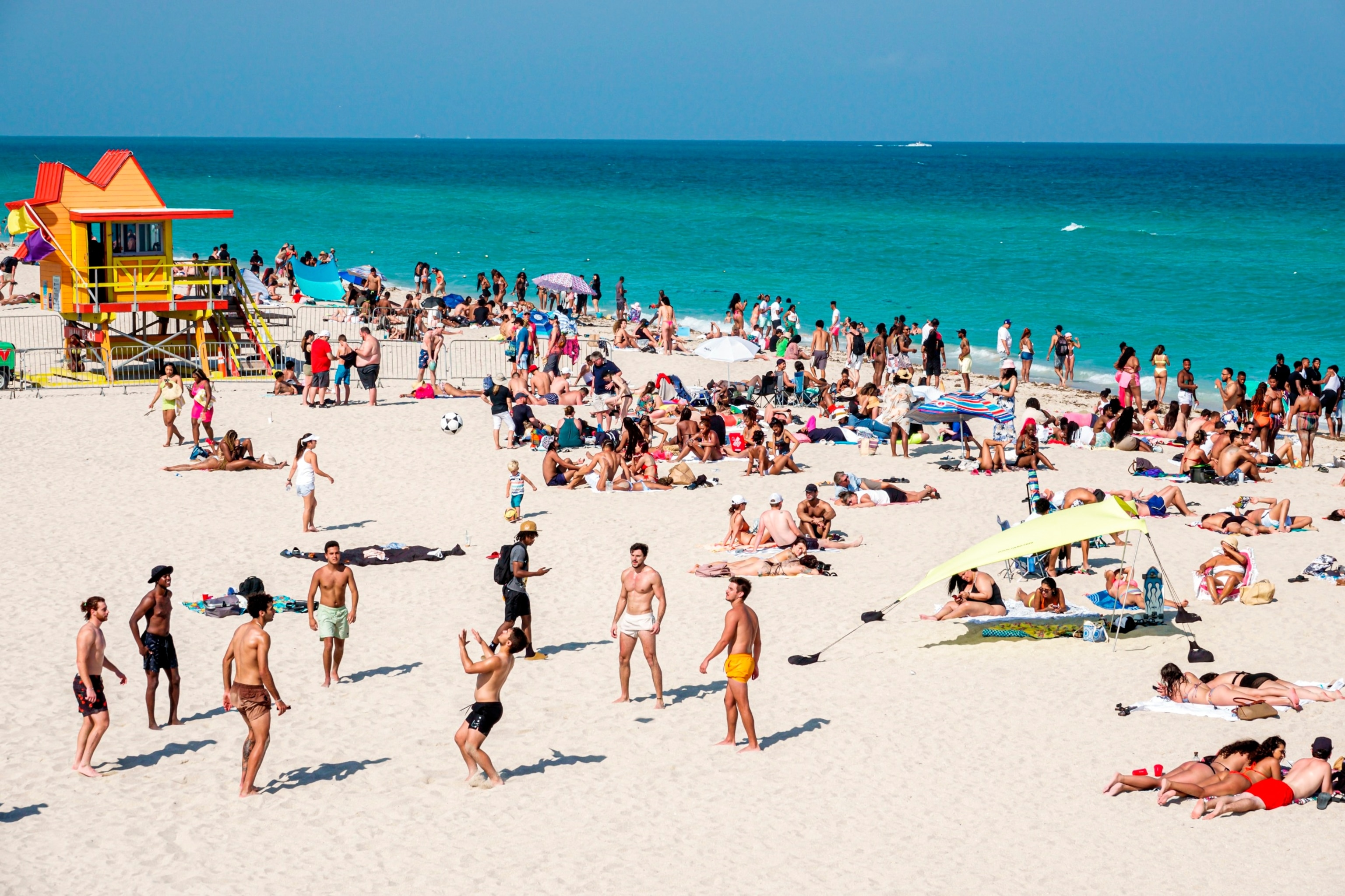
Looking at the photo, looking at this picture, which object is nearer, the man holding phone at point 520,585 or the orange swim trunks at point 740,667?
the orange swim trunks at point 740,667

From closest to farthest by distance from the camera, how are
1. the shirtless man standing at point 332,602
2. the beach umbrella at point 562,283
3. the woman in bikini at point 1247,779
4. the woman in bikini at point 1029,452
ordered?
1. the woman in bikini at point 1247,779
2. the shirtless man standing at point 332,602
3. the woman in bikini at point 1029,452
4. the beach umbrella at point 562,283

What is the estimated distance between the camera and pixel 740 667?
33.8 feet

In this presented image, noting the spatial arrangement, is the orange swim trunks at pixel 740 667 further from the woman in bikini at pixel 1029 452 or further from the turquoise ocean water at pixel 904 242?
the turquoise ocean water at pixel 904 242

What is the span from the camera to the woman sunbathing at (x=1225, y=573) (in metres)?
14.4

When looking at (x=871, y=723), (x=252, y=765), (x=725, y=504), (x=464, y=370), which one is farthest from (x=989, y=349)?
(x=252, y=765)

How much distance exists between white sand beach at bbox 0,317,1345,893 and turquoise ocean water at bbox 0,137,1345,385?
19831mm

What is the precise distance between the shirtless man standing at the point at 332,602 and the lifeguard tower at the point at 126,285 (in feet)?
51.2

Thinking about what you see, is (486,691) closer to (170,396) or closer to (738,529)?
(738,529)

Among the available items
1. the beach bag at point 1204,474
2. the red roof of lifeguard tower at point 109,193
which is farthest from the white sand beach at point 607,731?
the red roof of lifeguard tower at point 109,193

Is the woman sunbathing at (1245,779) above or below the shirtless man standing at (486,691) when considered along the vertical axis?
below

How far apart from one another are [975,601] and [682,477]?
253 inches

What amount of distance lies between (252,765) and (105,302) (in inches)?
735

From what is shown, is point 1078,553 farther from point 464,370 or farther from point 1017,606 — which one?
point 464,370

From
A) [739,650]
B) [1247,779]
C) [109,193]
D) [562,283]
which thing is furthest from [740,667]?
[562,283]
